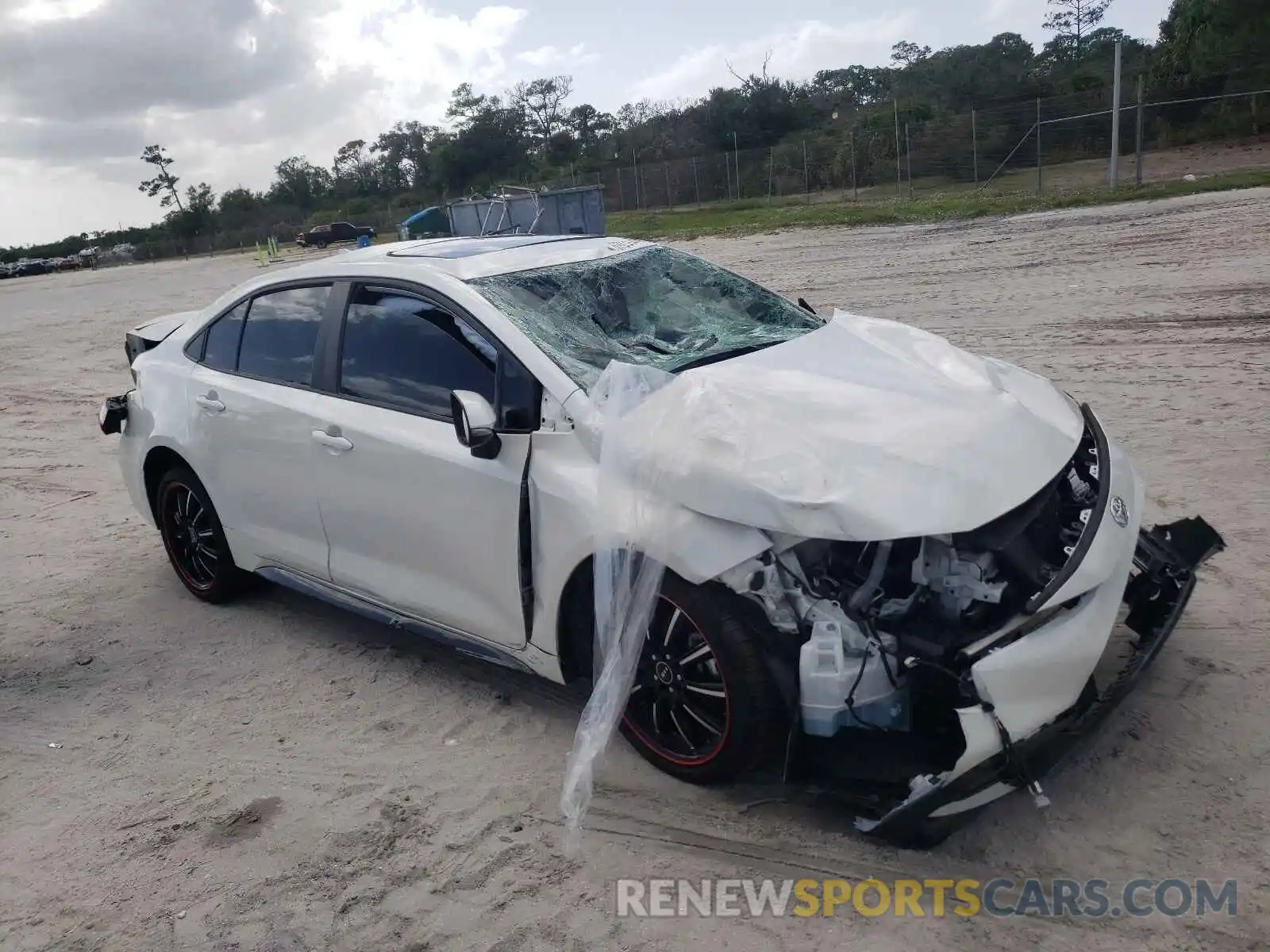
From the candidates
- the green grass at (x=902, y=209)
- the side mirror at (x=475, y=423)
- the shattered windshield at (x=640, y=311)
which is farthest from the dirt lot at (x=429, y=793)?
the green grass at (x=902, y=209)

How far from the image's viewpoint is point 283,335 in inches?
191

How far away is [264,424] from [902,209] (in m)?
22.6

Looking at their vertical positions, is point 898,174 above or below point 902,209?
above

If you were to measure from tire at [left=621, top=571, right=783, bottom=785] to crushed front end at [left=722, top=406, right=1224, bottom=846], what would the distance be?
11 cm

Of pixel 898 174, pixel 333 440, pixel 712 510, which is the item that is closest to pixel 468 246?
pixel 333 440

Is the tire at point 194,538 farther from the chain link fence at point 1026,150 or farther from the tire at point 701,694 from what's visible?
the chain link fence at point 1026,150

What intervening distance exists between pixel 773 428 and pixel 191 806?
8.07 ft

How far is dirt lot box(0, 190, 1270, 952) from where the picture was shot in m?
3.06

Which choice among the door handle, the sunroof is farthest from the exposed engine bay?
the sunroof

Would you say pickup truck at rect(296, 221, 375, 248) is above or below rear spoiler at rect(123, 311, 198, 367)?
below

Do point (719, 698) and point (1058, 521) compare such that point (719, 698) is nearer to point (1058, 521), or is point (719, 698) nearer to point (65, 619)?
point (1058, 521)

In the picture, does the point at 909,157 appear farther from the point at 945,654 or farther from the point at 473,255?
the point at 945,654

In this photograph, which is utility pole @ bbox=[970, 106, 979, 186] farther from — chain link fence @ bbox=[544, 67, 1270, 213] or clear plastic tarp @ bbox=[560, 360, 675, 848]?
clear plastic tarp @ bbox=[560, 360, 675, 848]

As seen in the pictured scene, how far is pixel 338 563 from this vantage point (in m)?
4.50
